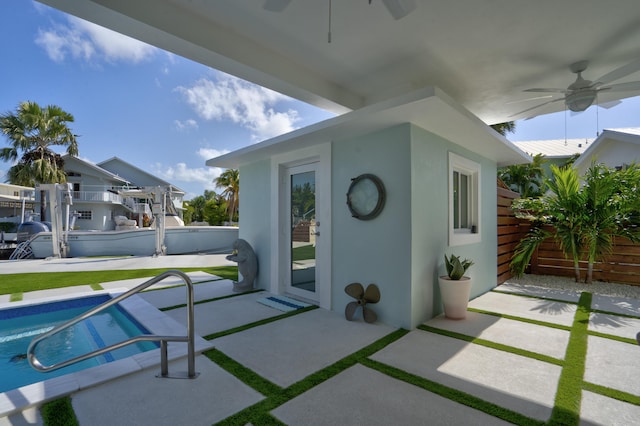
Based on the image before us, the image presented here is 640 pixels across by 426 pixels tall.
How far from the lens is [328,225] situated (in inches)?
185

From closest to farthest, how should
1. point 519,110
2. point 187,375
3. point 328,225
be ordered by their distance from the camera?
point 187,375
point 328,225
point 519,110

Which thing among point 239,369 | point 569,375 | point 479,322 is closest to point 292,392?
point 239,369

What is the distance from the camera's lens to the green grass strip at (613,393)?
7.40 feet

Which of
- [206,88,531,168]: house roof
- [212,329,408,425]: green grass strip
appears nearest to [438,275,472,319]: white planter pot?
[212,329,408,425]: green grass strip

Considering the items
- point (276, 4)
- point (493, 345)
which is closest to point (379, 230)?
point (493, 345)

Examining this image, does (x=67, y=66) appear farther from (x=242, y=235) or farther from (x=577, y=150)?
(x=577, y=150)

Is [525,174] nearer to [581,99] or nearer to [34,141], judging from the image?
[581,99]

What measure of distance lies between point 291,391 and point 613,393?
255cm

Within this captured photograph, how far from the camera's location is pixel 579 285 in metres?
6.05

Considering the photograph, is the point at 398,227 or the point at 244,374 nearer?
the point at 244,374

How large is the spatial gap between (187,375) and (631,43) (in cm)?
615

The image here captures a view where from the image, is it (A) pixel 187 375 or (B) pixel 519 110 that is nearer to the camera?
(A) pixel 187 375

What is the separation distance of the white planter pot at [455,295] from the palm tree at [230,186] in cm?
2362

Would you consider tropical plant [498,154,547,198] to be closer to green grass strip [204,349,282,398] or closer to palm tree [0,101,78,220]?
green grass strip [204,349,282,398]
